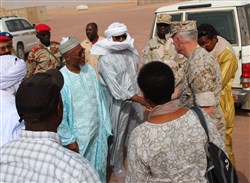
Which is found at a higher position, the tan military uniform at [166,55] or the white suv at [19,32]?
the tan military uniform at [166,55]

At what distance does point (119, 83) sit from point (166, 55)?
99 centimetres

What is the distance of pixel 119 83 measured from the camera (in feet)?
14.3

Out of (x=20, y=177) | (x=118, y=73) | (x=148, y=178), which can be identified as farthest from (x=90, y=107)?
(x=20, y=177)

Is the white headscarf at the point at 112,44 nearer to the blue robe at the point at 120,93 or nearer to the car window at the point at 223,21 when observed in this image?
the blue robe at the point at 120,93

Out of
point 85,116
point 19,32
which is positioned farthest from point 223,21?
point 19,32

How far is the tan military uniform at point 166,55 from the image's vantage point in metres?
4.88

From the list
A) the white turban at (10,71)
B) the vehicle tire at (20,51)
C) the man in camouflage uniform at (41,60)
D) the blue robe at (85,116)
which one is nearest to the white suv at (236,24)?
the man in camouflage uniform at (41,60)

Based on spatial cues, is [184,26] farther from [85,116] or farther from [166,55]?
[166,55]

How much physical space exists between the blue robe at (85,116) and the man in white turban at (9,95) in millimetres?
708

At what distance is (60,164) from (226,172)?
43.8 inches

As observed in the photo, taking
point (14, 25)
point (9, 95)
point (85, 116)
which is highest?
point (9, 95)

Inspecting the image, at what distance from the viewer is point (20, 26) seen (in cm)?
1681

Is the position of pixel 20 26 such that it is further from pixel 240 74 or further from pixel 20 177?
pixel 20 177

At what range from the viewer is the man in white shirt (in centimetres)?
157
